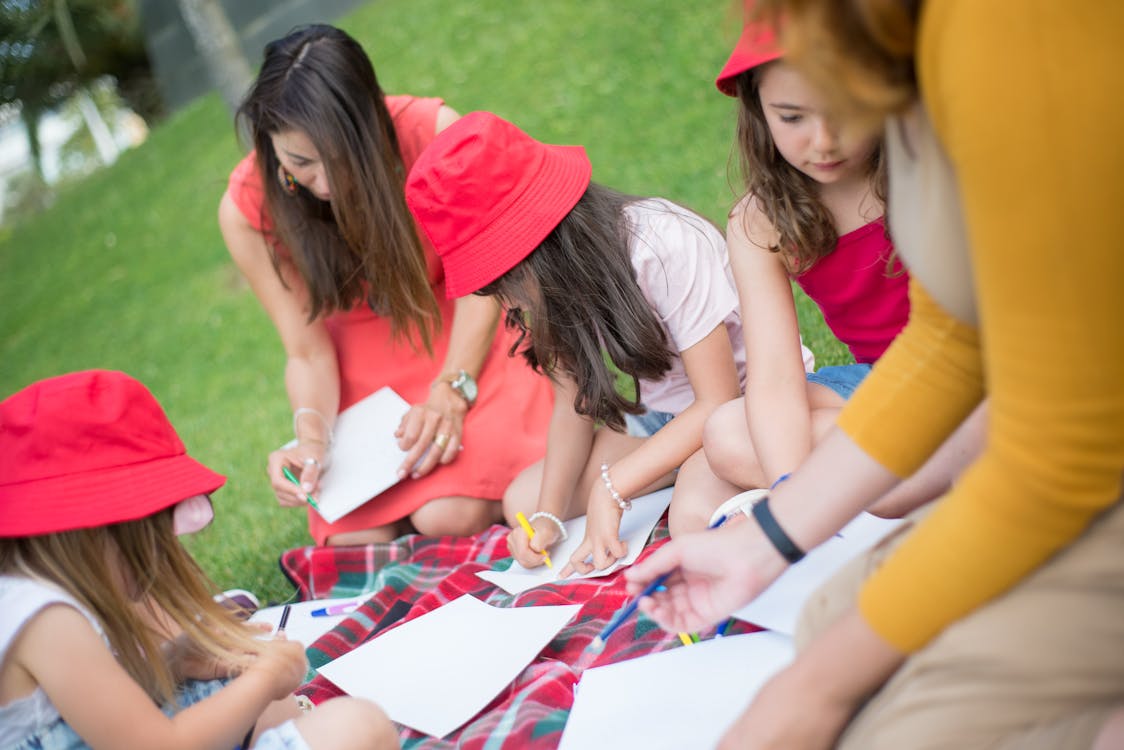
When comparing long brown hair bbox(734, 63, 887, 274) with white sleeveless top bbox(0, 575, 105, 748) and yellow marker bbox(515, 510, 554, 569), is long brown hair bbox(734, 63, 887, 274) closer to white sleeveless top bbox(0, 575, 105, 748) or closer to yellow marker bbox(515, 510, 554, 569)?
yellow marker bbox(515, 510, 554, 569)

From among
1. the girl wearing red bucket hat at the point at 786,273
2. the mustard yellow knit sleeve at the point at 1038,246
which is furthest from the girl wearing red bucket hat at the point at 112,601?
the mustard yellow knit sleeve at the point at 1038,246

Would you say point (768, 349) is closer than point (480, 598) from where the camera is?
Yes

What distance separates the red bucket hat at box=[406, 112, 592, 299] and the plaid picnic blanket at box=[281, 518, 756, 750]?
2.09 feet

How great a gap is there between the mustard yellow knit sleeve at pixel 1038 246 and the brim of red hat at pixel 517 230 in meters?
1.21

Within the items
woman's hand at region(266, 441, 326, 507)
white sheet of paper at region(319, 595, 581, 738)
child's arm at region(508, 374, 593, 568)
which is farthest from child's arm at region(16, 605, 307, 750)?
woman's hand at region(266, 441, 326, 507)

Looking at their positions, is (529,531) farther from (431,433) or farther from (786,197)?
(786,197)

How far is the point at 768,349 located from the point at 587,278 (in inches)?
15.0

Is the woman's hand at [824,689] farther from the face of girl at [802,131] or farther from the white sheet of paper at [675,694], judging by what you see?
the face of girl at [802,131]

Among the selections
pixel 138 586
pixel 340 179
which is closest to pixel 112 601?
pixel 138 586

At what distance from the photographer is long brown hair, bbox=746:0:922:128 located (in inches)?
36.0

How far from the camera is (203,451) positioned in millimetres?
4348

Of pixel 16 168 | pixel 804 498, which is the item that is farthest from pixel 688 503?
pixel 16 168

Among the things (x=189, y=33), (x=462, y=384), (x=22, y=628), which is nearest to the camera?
(x=22, y=628)

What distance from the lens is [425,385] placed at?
2982mm
